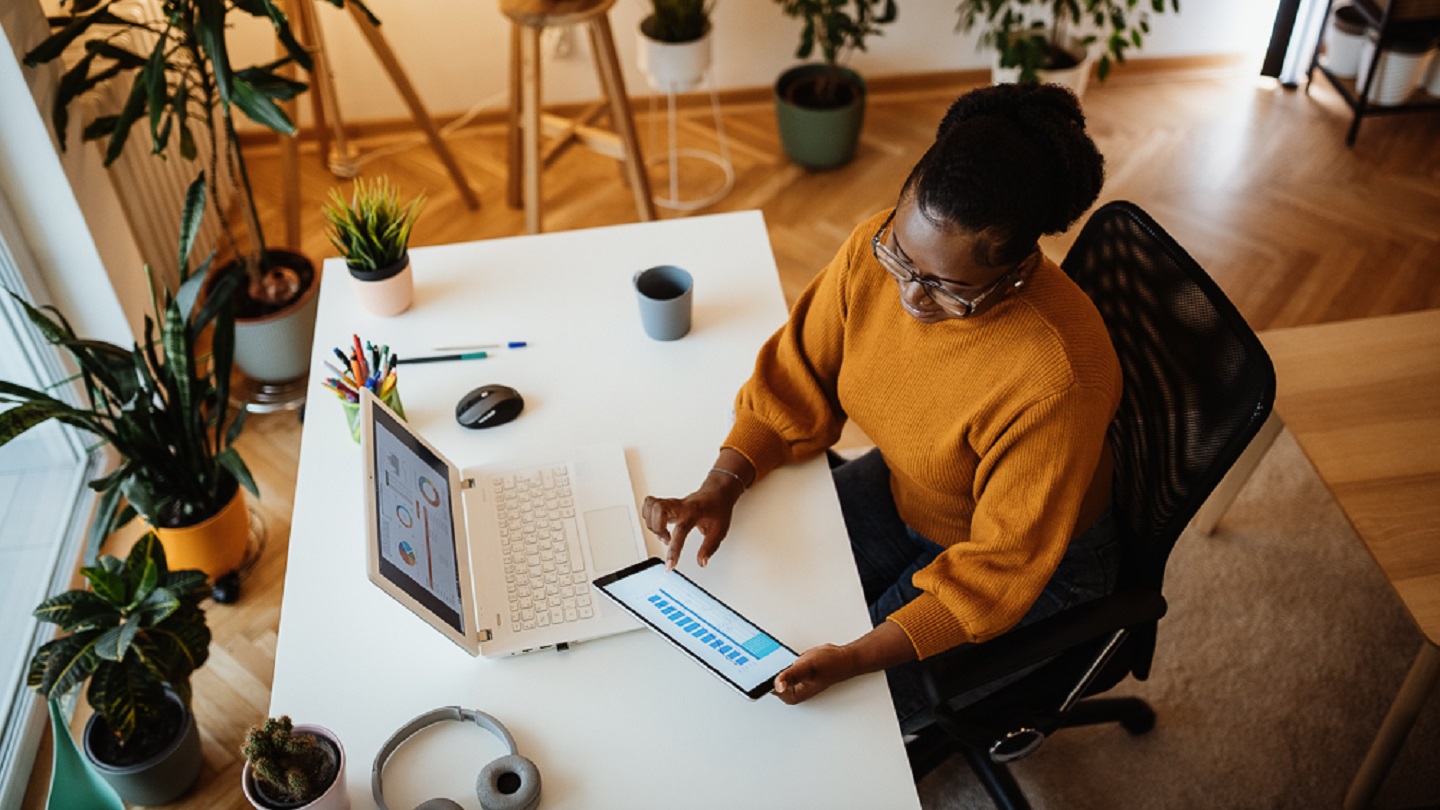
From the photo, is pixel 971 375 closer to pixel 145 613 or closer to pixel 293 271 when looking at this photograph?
pixel 145 613

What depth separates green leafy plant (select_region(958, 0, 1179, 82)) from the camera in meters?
2.99

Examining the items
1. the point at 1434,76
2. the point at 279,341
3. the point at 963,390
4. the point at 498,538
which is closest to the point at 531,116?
the point at 279,341

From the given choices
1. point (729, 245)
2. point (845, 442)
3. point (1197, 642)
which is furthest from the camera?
point (845, 442)

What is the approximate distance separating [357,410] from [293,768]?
1.68ft

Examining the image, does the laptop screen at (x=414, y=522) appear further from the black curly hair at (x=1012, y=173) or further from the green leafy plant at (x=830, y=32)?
the green leafy plant at (x=830, y=32)

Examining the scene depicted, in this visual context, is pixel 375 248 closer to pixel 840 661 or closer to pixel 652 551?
pixel 652 551

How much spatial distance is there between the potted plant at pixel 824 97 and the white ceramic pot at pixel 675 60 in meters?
0.32

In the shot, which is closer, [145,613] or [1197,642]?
[145,613]

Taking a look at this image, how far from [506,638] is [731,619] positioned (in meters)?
0.26

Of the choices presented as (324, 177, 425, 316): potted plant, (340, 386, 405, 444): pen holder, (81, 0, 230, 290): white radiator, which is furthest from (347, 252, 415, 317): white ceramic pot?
(81, 0, 230, 290): white radiator

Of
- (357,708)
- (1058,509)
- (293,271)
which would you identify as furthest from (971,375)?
(293,271)

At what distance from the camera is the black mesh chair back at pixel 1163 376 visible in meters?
1.29

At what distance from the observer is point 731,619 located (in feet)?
4.33

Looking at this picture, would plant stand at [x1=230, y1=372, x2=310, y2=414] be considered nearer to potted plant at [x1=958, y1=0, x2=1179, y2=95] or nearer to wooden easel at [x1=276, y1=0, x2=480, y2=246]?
wooden easel at [x1=276, y1=0, x2=480, y2=246]
